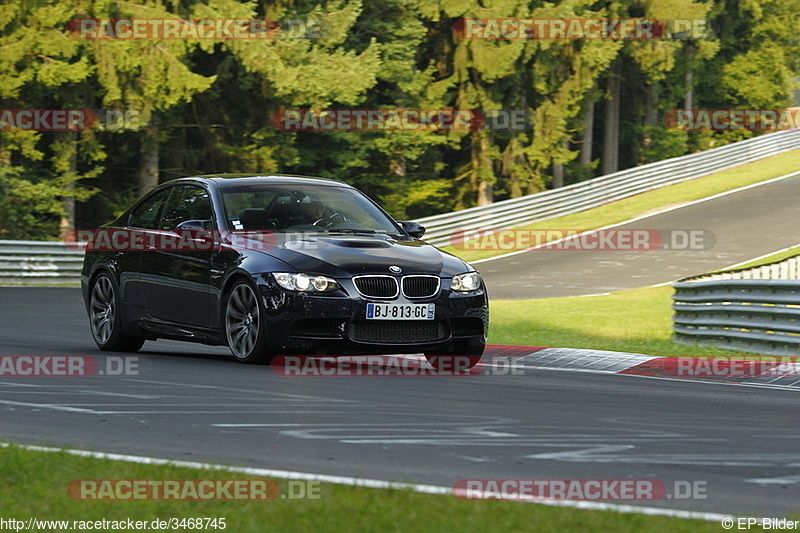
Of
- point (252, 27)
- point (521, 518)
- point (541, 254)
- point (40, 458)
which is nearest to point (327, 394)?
point (40, 458)

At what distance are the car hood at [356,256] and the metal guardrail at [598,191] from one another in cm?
2245

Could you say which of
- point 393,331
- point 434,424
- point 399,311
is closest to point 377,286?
point 399,311

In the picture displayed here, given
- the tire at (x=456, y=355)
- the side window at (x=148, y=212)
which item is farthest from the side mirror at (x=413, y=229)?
the side window at (x=148, y=212)

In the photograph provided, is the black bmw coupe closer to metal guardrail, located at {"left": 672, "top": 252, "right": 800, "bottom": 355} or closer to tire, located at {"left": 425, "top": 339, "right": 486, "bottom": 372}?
tire, located at {"left": 425, "top": 339, "right": 486, "bottom": 372}

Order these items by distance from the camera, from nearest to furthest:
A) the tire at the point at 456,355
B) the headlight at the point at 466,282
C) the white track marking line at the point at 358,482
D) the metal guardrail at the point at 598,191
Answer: the white track marking line at the point at 358,482 < the headlight at the point at 466,282 < the tire at the point at 456,355 < the metal guardrail at the point at 598,191

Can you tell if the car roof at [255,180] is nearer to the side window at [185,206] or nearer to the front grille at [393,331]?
the side window at [185,206]

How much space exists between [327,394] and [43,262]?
63.6 feet

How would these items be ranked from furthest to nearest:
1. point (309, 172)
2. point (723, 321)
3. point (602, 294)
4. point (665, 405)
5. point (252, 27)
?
1. point (309, 172)
2. point (252, 27)
3. point (602, 294)
4. point (723, 321)
5. point (665, 405)

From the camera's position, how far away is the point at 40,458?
6.86 m

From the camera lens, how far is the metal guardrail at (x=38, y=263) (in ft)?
91.6

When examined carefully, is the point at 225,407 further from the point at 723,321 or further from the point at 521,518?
the point at 723,321

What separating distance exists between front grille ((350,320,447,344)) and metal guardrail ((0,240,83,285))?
699 inches

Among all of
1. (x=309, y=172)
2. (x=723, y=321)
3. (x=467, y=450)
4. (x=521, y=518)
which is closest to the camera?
(x=521, y=518)

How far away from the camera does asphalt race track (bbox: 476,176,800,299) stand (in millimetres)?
28359
